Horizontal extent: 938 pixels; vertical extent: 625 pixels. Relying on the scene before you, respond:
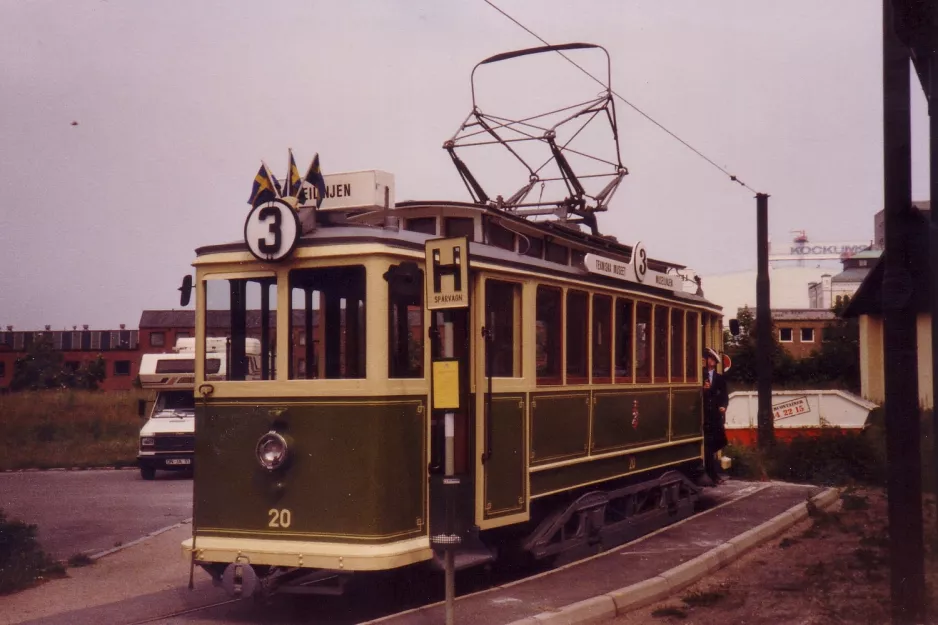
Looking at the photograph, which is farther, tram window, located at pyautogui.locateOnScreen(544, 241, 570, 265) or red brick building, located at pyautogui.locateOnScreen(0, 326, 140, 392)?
red brick building, located at pyautogui.locateOnScreen(0, 326, 140, 392)

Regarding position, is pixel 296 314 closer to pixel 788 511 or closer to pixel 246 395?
pixel 246 395

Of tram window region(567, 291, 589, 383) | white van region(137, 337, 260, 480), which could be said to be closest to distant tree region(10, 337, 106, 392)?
white van region(137, 337, 260, 480)

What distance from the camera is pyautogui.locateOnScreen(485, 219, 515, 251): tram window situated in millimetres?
9062

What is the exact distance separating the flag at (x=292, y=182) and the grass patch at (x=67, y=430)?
17.3 meters

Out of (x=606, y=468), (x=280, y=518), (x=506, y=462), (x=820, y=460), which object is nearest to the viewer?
(x=280, y=518)

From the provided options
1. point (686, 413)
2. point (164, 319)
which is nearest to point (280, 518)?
point (686, 413)

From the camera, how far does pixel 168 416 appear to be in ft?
68.5

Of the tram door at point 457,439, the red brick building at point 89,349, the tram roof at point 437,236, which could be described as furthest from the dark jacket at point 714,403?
the red brick building at point 89,349

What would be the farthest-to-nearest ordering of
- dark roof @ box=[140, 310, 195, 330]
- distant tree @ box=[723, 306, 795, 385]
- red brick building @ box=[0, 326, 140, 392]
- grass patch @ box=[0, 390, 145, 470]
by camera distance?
dark roof @ box=[140, 310, 195, 330] < red brick building @ box=[0, 326, 140, 392] < distant tree @ box=[723, 306, 795, 385] < grass patch @ box=[0, 390, 145, 470]

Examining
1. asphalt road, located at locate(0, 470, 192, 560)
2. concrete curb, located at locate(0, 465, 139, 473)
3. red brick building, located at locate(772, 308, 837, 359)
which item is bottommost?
concrete curb, located at locate(0, 465, 139, 473)

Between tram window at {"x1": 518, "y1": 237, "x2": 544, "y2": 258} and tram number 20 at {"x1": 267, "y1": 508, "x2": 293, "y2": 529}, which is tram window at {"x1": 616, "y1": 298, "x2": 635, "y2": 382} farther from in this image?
tram number 20 at {"x1": 267, "y1": 508, "x2": 293, "y2": 529}

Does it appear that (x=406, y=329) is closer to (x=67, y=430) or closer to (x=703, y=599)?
(x=703, y=599)

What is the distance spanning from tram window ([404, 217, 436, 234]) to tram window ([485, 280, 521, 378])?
3.32ft

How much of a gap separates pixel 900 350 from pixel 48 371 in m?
58.4
